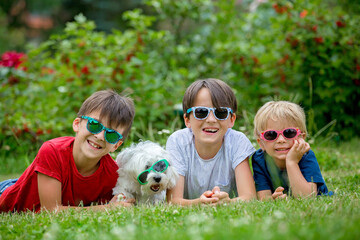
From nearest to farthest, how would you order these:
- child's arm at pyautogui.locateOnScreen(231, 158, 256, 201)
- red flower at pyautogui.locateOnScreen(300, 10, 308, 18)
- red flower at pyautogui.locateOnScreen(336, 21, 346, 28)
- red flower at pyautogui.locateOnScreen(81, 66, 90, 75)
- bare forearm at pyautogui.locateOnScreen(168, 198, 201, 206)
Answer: bare forearm at pyautogui.locateOnScreen(168, 198, 201, 206) → child's arm at pyautogui.locateOnScreen(231, 158, 256, 201) → red flower at pyautogui.locateOnScreen(81, 66, 90, 75) → red flower at pyautogui.locateOnScreen(336, 21, 346, 28) → red flower at pyautogui.locateOnScreen(300, 10, 308, 18)

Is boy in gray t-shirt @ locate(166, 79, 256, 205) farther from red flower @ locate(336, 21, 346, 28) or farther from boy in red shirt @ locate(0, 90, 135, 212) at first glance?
red flower @ locate(336, 21, 346, 28)

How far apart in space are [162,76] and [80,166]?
4200 millimetres

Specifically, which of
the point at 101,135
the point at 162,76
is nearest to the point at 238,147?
the point at 101,135

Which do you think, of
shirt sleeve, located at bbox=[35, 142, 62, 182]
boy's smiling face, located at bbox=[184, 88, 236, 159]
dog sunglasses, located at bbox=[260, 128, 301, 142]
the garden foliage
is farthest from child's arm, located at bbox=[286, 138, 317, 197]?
the garden foliage

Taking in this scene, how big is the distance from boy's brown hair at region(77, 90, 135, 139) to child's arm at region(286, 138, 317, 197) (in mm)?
1479

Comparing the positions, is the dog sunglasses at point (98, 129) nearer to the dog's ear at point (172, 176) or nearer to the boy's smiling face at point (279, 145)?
the dog's ear at point (172, 176)

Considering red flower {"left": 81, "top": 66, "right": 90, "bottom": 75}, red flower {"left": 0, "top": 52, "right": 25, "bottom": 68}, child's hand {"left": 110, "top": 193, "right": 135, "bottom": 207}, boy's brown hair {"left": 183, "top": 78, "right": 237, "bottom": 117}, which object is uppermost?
red flower {"left": 0, "top": 52, "right": 25, "bottom": 68}

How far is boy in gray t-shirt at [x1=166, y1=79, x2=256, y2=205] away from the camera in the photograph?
12.0 ft

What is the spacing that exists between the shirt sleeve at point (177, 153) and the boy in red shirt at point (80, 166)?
0.49m

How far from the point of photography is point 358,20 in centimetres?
654

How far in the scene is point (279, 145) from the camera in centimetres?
367

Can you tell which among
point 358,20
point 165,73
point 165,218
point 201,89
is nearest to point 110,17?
point 165,73

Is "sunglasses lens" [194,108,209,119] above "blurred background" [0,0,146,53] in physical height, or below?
below

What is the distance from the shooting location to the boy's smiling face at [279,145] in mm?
3668
